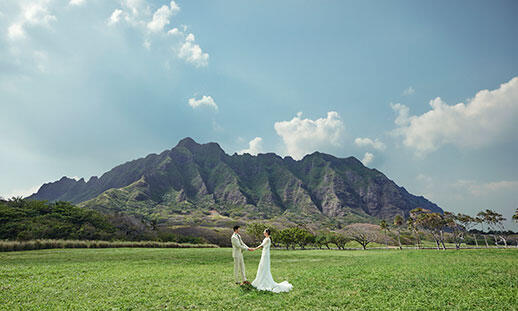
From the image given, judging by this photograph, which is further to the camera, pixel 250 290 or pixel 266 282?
pixel 266 282

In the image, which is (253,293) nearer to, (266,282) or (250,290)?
(250,290)

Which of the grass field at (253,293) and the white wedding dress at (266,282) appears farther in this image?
the white wedding dress at (266,282)

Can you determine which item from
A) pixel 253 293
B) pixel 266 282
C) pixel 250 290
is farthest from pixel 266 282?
pixel 253 293

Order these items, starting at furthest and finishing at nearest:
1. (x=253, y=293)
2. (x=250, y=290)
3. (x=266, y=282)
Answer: (x=266, y=282) → (x=250, y=290) → (x=253, y=293)

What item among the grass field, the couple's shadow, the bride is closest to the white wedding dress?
the bride

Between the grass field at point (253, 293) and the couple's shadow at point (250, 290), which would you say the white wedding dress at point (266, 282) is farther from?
the grass field at point (253, 293)

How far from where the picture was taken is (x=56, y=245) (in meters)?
41.7

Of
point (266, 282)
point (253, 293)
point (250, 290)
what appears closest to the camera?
point (253, 293)

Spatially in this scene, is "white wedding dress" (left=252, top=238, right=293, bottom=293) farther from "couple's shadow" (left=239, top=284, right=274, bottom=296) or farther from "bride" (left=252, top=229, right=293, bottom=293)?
→ "couple's shadow" (left=239, top=284, right=274, bottom=296)

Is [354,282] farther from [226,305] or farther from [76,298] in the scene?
[76,298]

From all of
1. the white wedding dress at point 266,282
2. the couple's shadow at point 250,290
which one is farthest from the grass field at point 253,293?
the white wedding dress at point 266,282

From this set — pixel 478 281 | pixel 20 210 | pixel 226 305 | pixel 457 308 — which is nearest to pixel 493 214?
pixel 478 281

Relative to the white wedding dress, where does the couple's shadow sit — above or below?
below

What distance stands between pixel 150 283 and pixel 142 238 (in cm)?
6835
